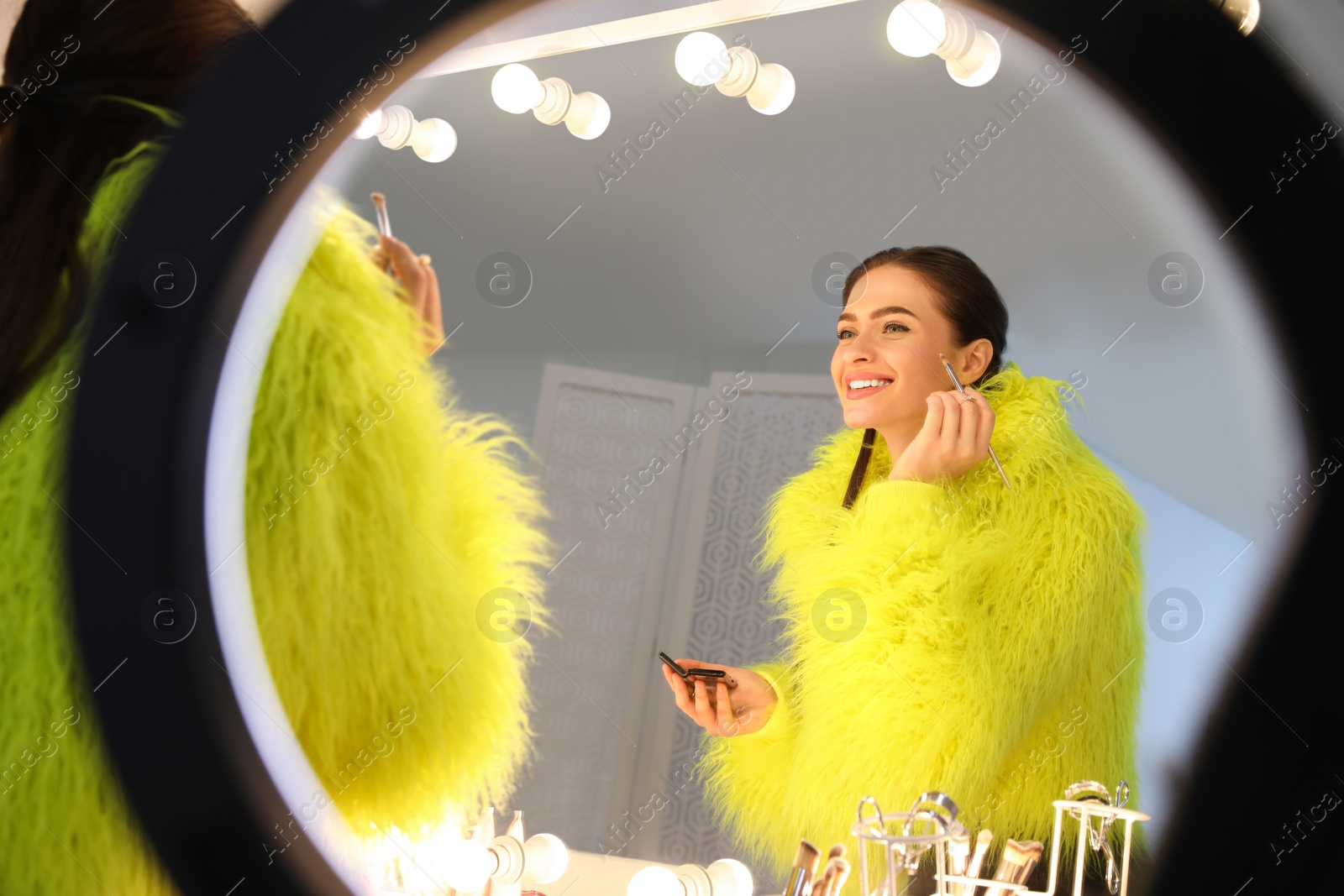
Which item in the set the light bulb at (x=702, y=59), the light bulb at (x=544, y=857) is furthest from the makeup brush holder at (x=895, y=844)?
the light bulb at (x=702, y=59)

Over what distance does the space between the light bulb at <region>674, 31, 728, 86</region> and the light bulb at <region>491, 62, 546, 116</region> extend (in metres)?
0.11

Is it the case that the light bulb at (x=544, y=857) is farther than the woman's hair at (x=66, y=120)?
No

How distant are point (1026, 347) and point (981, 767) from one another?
298 mm

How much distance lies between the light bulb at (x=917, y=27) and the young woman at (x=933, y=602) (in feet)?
0.50

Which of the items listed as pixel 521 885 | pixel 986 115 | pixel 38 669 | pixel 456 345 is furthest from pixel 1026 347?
pixel 38 669

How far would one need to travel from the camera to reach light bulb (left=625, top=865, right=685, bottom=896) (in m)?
0.60

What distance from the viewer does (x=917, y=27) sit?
63 cm

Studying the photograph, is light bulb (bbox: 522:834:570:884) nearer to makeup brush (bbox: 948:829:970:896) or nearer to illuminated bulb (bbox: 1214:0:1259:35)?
makeup brush (bbox: 948:829:970:896)

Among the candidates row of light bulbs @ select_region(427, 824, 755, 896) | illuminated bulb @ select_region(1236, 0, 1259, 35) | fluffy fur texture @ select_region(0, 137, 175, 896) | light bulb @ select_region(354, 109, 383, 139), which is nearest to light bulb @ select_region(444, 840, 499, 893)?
row of light bulbs @ select_region(427, 824, 755, 896)

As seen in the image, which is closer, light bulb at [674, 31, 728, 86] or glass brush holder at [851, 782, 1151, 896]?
glass brush holder at [851, 782, 1151, 896]

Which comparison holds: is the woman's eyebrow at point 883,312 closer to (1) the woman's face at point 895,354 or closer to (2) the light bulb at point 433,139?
(1) the woman's face at point 895,354

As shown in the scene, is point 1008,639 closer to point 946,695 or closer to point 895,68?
point 946,695

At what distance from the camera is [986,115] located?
2.09 feet

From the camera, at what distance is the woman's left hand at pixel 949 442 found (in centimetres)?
60
